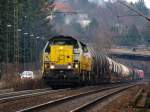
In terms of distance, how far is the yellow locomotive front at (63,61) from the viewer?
38.9m

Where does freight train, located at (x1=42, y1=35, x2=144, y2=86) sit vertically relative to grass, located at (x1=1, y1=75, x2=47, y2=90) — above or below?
above

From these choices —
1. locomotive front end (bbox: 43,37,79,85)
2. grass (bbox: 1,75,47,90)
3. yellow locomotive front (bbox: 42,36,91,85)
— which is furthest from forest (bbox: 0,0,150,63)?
grass (bbox: 1,75,47,90)

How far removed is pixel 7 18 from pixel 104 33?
266 feet

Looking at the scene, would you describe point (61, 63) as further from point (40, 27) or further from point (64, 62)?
point (40, 27)

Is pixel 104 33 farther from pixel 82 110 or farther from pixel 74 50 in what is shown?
pixel 82 110

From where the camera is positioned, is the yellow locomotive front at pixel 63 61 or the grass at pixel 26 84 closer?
the yellow locomotive front at pixel 63 61

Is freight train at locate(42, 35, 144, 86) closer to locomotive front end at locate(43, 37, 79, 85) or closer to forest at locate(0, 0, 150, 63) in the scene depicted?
locomotive front end at locate(43, 37, 79, 85)

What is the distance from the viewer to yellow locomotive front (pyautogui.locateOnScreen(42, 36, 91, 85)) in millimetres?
38906

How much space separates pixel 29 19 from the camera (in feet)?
341

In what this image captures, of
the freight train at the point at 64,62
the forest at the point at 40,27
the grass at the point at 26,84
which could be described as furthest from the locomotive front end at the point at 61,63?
the grass at the point at 26,84

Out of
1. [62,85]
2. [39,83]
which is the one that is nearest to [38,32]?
[39,83]

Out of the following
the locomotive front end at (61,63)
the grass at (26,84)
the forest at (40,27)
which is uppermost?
the forest at (40,27)

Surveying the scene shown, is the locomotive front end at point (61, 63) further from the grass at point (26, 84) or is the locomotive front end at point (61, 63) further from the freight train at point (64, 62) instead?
the grass at point (26, 84)

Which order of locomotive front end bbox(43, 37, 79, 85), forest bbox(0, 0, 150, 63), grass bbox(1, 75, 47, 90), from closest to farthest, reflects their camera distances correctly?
locomotive front end bbox(43, 37, 79, 85) < grass bbox(1, 75, 47, 90) < forest bbox(0, 0, 150, 63)
